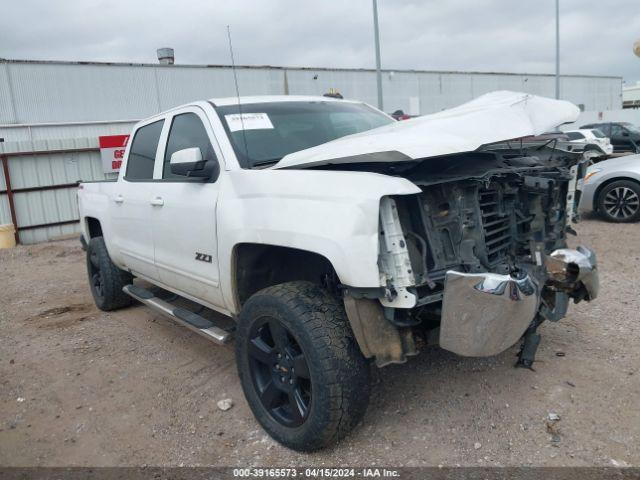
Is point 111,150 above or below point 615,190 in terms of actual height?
above

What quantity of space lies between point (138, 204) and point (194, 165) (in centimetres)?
130

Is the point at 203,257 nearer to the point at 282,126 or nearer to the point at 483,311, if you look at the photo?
the point at 282,126

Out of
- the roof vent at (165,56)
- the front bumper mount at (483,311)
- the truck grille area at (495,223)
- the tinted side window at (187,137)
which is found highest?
the roof vent at (165,56)

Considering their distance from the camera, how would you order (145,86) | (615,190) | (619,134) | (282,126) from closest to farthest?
(282,126), (615,190), (619,134), (145,86)

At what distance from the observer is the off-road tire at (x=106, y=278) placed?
5.57m

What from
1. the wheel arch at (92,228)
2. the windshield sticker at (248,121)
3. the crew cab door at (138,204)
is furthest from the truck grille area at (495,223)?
the wheel arch at (92,228)

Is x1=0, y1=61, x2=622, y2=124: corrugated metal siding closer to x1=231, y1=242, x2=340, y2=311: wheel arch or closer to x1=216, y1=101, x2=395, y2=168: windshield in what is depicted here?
x1=216, y1=101, x2=395, y2=168: windshield

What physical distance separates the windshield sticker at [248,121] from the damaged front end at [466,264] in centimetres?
115

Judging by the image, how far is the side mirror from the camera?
11.2ft

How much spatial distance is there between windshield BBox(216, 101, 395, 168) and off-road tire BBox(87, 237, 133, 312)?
2.52 metres

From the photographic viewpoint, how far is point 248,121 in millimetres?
3752

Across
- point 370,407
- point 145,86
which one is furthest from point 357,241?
point 145,86

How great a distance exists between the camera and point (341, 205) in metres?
2.65

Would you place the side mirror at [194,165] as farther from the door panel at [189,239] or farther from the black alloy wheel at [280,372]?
the black alloy wheel at [280,372]
